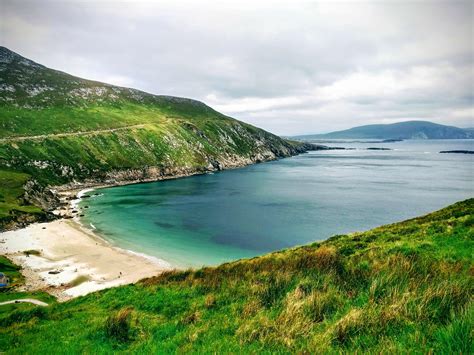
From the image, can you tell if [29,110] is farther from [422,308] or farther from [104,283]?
[422,308]

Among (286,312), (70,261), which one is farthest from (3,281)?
(286,312)

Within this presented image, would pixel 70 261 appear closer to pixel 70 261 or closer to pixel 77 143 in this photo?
pixel 70 261

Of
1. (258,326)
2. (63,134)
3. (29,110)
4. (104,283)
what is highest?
(29,110)

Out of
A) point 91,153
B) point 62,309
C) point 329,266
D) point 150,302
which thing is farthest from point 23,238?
point 91,153

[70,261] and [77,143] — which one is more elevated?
[77,143]

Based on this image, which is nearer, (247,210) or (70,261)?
(70,261)

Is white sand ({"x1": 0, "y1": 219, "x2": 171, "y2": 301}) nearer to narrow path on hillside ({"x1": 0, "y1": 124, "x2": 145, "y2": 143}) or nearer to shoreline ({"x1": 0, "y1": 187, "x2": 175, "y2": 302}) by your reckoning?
shoreline ({"x1": 0, "y1": 187, "x2": 175, "y2": 302})

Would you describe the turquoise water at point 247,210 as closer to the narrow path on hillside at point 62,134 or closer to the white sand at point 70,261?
the white sand at point 70,261
